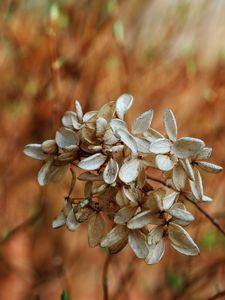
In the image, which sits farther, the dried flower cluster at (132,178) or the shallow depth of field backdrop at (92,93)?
the shallow depth of field backdrop at (92,93)

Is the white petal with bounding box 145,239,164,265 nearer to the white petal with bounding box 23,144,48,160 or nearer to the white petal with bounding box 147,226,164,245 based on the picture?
the white petal with bounding box 147,226,164,245

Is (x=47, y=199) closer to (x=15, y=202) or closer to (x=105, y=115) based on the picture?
(x=15, y=202)

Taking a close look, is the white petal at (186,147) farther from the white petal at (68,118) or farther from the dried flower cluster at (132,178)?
the white petal at (68,118)

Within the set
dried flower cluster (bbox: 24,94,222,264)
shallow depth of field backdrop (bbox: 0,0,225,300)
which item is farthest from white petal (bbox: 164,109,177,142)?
shallow depth of field backdrop (bbox: 0,0,225,300)

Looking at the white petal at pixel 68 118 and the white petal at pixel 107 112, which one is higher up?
the white petal at pixel 107 112

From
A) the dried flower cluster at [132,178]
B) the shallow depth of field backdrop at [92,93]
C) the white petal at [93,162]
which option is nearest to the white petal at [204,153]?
the dried flower cluster at [132,178]

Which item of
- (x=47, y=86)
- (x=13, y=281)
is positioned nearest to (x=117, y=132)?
(x=47, y=86)
